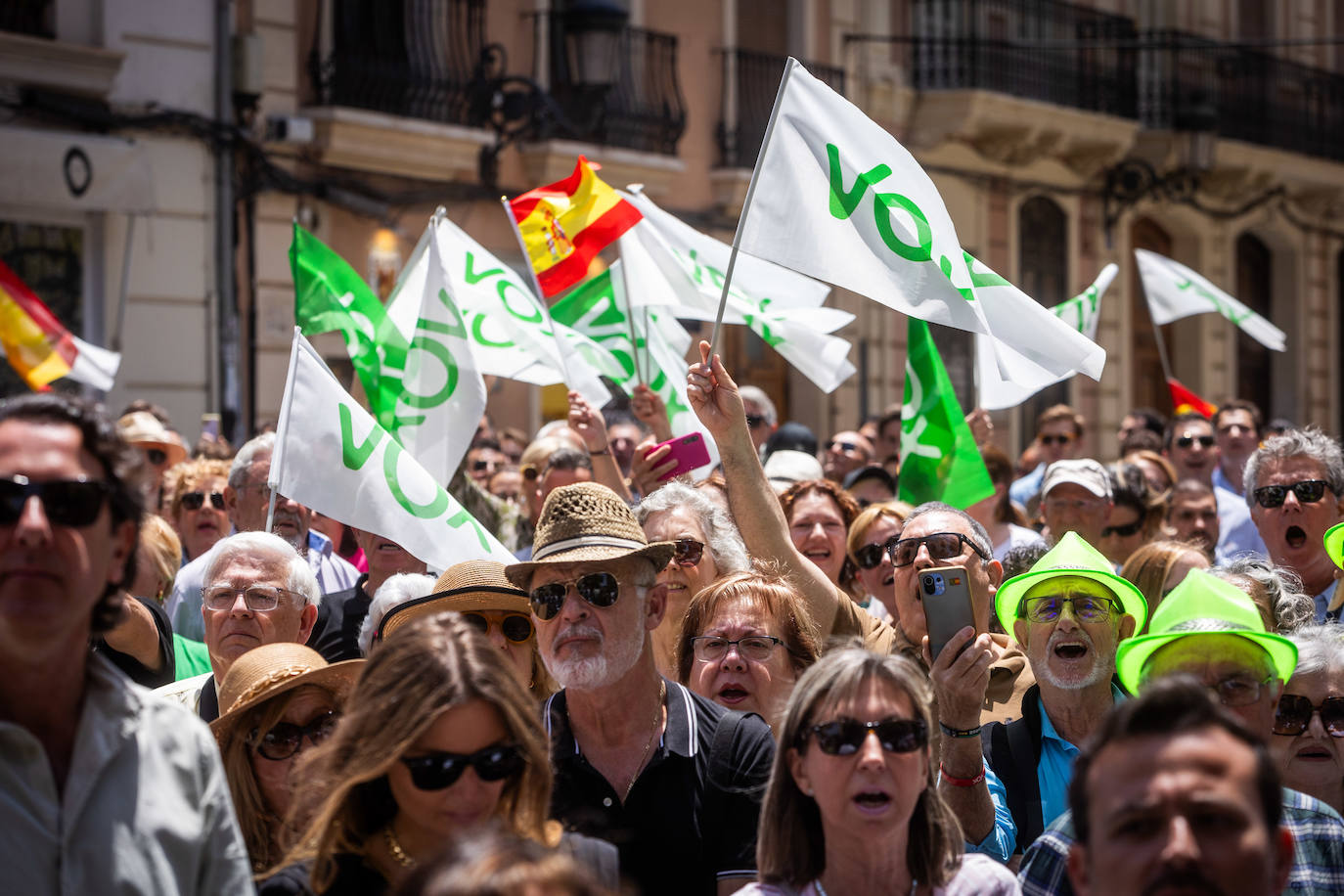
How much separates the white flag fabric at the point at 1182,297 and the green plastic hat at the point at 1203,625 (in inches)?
325

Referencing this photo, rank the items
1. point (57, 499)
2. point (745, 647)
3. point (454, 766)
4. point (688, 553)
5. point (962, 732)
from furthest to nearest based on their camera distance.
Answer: point (688, 553), point (745, 647), point (962, 732), point (454, 766), point (57, 499)

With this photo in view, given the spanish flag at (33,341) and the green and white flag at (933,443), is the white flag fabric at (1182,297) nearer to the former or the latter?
the green and white flag at (933,443)

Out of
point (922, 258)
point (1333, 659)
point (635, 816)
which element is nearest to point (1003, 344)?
point (922, 258)

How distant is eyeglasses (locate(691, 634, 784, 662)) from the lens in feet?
14.8

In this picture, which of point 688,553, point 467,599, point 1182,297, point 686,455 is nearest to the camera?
point 467,599

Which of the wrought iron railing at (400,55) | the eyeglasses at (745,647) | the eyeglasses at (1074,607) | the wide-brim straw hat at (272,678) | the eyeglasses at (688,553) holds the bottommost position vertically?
the eyeglasses at (745,647)

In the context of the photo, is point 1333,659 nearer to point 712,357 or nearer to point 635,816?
point 635,816

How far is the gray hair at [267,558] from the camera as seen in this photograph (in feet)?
16.4

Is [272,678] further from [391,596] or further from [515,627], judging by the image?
[391,596]

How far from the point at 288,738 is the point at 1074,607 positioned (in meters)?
2.00

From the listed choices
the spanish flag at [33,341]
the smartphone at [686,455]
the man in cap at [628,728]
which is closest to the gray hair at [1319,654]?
the man in cap at [628,728]

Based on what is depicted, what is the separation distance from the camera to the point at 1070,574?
457 cm

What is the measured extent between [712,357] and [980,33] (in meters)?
15.1

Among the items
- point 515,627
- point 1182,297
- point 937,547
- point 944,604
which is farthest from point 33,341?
point 1182,297
